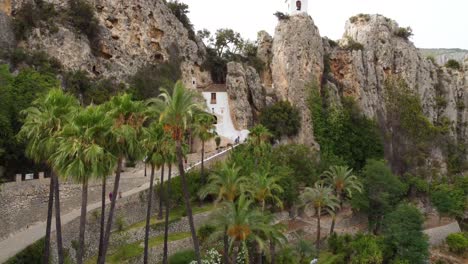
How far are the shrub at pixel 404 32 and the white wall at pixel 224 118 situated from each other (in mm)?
36911

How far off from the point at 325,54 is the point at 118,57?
108ft

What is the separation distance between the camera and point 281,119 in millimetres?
60438

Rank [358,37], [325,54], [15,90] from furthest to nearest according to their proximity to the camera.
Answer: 1. [358,37]
2. [325,54]
3. [15,90]

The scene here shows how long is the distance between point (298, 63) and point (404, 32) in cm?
2647

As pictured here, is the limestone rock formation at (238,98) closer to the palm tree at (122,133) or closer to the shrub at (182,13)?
the shrub at (182,13)

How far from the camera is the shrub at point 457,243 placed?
166 ft

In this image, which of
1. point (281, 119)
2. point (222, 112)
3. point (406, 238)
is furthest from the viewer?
point (222, 112)

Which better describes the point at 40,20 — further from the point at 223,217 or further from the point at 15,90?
the point at 223,217

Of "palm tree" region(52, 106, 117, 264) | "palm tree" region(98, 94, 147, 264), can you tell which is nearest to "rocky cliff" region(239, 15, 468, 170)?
"palm tree" region(98, 94, 147, 264)

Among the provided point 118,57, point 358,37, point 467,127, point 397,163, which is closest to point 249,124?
point 118,57

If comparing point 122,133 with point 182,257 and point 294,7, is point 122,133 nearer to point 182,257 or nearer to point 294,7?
point 182,257

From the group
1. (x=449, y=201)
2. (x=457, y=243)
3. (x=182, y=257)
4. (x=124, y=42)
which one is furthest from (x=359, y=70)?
(x=182, y=257)

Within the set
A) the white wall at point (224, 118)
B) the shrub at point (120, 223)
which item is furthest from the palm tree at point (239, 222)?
the white wall at point (224, 118)

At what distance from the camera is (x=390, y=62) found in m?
75.3
